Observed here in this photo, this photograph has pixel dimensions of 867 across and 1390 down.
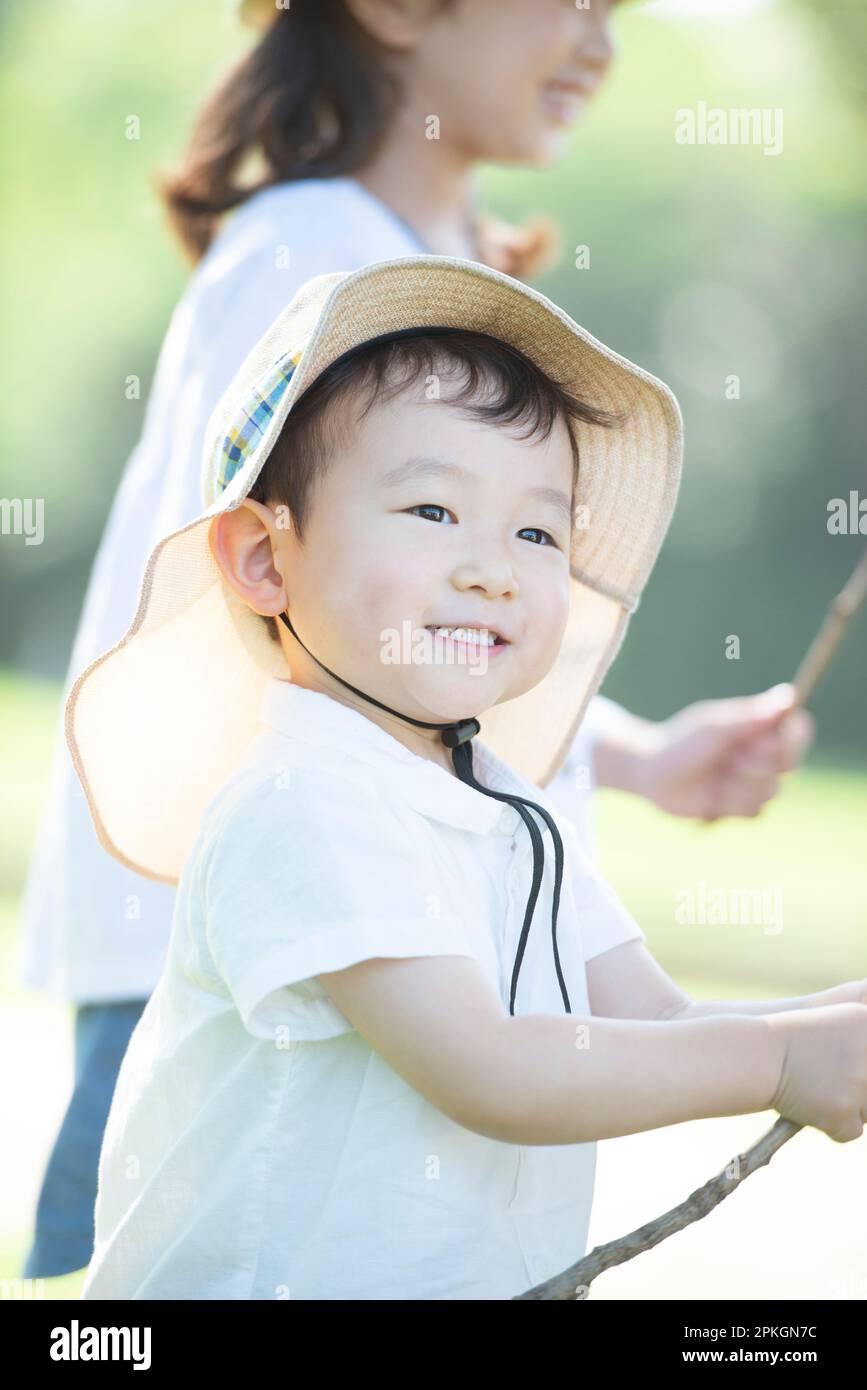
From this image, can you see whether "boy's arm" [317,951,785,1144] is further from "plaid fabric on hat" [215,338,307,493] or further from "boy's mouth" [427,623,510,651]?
"plaid fabric on hat" [215,338,307,493]

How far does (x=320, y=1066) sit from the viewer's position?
3.53ft

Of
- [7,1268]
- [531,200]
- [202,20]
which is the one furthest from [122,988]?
[202,20]

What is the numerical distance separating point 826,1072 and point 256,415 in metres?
0.60

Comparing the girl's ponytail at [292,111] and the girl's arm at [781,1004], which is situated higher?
the girl's ponytail at [292,111]

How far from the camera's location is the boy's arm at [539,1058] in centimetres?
99

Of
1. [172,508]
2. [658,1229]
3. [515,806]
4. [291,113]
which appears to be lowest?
[658,1229]

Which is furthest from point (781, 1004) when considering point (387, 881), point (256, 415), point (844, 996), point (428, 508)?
point (256, 415)

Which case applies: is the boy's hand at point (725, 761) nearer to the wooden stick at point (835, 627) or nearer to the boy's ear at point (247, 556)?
the wooden stick at point (835, 627)

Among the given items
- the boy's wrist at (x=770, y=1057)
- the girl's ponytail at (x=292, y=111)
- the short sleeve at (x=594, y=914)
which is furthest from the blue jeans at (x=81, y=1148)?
the girl's ponytail at (x=292, y=111)

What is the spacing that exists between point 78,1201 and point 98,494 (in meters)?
10.1

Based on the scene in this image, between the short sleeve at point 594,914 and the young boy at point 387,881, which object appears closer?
the young boy at point 387,881

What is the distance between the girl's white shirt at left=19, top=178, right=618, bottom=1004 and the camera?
5.43 feet

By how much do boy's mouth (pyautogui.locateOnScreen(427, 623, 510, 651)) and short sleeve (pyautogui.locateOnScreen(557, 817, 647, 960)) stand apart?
0.62 feet

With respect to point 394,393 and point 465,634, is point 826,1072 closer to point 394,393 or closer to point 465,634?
point 465,634
